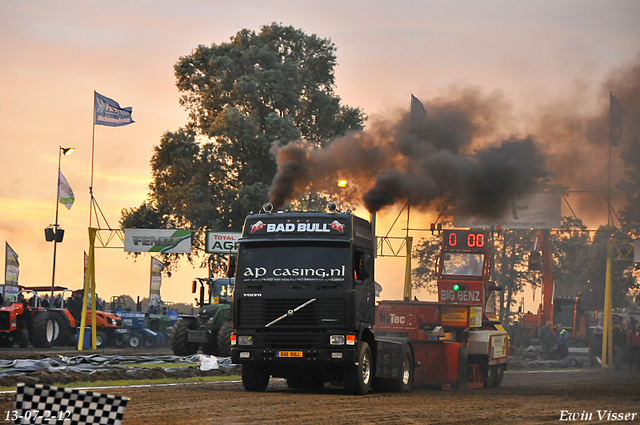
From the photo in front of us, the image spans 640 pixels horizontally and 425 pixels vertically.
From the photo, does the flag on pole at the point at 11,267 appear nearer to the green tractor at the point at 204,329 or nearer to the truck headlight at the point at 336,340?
the green tractor at the point at 204,329

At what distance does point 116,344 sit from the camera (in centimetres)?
3888

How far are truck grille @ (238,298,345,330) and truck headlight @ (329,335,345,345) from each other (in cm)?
19

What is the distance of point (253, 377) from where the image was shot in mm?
16750

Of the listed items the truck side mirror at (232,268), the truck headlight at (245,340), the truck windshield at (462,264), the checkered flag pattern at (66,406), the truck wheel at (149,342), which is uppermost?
the truck windshield at (462,264)

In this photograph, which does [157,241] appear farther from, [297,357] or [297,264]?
[297,357]

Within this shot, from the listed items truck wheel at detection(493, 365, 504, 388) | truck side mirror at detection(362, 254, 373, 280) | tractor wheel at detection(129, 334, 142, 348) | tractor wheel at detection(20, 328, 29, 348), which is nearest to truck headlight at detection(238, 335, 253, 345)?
truck side mirror at detection(362, 254, 373, 280)

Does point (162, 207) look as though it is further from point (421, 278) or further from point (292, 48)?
point (421, 278)

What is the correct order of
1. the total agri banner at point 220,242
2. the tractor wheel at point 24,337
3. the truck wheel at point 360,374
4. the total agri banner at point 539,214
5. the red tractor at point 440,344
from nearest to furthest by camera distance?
1. the truck wheel at point 360,374
2. the red tractor at point 440,344
3. the tractor wheel at point 24,337
4. the total agri banner at point 220,242
5. the total agri banner at point 539,214

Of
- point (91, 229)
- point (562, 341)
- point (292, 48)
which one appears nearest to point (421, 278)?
point (292, 48)

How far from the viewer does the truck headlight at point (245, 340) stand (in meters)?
16.1

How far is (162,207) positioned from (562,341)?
74.1ft

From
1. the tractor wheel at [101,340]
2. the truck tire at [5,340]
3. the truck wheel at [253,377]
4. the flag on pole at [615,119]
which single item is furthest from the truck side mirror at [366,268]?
the tractor wheel at [101,340]

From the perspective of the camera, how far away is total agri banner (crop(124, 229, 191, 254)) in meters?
38.2

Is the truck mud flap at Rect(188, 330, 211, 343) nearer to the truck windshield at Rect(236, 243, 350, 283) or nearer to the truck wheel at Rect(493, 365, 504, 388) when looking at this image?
the truck wheel at Rect(493, 365, 504, 388)
